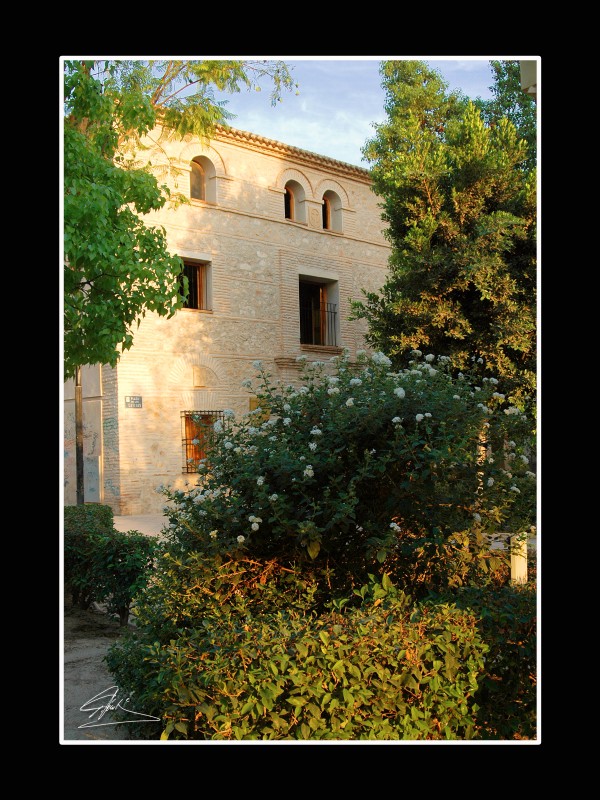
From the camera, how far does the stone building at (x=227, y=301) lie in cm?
388

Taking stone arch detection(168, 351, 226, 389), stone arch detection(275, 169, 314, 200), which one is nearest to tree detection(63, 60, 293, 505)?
stone arch detection(168, 351, 226, 389)

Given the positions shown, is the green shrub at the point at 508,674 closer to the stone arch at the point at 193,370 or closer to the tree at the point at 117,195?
the stone arch at the point at 193,370

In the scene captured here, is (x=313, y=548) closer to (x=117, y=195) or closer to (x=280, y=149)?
(x=280, y=149)

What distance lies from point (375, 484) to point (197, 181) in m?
2.11

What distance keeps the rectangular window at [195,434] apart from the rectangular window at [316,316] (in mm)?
868

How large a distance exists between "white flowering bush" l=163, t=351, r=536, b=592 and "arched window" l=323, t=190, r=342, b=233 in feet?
4.27

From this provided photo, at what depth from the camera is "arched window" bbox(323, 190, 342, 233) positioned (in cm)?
443

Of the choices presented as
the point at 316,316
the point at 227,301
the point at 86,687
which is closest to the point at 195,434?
the point at 227,301

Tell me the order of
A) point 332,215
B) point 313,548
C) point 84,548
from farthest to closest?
point 84,548
point 332,215
point 313,548

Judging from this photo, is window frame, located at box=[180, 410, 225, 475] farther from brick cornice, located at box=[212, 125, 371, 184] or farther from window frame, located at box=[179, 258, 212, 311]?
brick cornice, located at box=[212, 125, 371, 184]

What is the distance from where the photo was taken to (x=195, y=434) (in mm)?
3746

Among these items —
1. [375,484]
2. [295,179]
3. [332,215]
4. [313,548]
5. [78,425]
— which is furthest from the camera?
[332,215]

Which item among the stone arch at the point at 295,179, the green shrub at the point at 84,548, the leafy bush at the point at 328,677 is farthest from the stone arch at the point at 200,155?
the leafy bush at the point at 328,677

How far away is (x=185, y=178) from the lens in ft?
14.4
